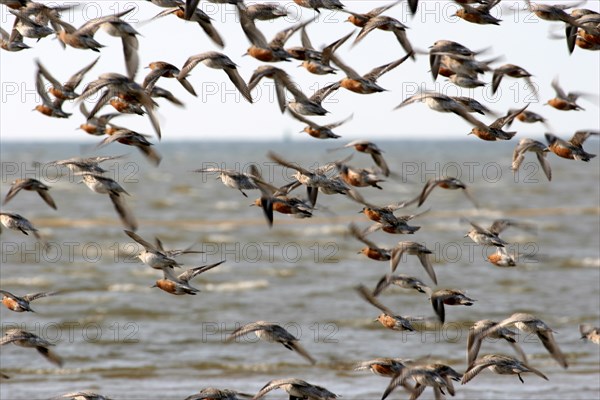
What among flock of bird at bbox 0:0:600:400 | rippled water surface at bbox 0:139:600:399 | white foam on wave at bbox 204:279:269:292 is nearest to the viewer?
flock of bird at bbox 0:0:600:400

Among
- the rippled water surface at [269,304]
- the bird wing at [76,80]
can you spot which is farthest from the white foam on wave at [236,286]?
the bird wing at [76,80]

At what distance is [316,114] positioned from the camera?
1002 centimetres

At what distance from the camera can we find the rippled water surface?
1527 centimetres

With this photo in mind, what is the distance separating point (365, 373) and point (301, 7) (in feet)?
22.5

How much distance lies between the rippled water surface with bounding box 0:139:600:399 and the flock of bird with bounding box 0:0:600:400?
62 cm

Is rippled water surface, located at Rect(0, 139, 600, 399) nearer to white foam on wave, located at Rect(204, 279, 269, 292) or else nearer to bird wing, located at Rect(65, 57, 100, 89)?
white foam on wave, located at Rect(204, 279, 269, 292)

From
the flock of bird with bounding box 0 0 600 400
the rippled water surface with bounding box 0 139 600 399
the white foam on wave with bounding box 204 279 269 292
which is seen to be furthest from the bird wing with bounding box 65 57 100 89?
the white foam on wave with bounding box 204 279 269 292

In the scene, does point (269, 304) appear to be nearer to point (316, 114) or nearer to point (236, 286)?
point (236, 286)

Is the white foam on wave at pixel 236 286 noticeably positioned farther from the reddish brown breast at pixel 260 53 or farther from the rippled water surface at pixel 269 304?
the reddish brown breast at pixel 260 53

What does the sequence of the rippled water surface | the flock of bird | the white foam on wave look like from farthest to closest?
1. the white foam on wave
2. the rippled water surface
3. the flock of bird

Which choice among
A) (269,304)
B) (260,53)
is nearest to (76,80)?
(260,53)

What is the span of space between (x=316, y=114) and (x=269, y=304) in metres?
12.0

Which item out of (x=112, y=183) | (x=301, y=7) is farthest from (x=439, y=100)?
(x=112, y=183)

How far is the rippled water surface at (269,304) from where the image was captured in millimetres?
15273
